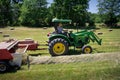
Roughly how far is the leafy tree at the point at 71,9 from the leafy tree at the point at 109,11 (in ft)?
23.0

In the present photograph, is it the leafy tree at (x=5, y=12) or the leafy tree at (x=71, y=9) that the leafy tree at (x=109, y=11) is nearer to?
the leafy tree at (x=71, y=9)

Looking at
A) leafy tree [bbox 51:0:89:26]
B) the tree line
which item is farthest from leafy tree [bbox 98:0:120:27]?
leafy tree [bbox 51:0:89:26]

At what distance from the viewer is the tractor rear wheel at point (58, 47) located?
14.4 metres

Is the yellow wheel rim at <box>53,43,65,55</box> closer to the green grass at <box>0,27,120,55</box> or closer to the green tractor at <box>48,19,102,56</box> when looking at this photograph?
the green tractor at <box>48,19,102,56</box>

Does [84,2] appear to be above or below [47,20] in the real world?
above

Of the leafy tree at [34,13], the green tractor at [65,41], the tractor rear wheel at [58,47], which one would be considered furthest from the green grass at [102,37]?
the leafy tree at [34,13]

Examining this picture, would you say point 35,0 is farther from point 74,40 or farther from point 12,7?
point 74,40

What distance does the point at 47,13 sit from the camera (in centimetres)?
6494

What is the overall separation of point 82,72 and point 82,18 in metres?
55.0

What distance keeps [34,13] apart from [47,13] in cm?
410

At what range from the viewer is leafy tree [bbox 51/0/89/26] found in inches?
2520

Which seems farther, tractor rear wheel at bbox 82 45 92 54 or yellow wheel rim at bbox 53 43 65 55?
tractor rear wheel at bbox 82 45 92 54

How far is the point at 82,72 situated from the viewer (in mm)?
10000

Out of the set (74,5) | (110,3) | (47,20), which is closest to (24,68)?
Result: (47,20)
